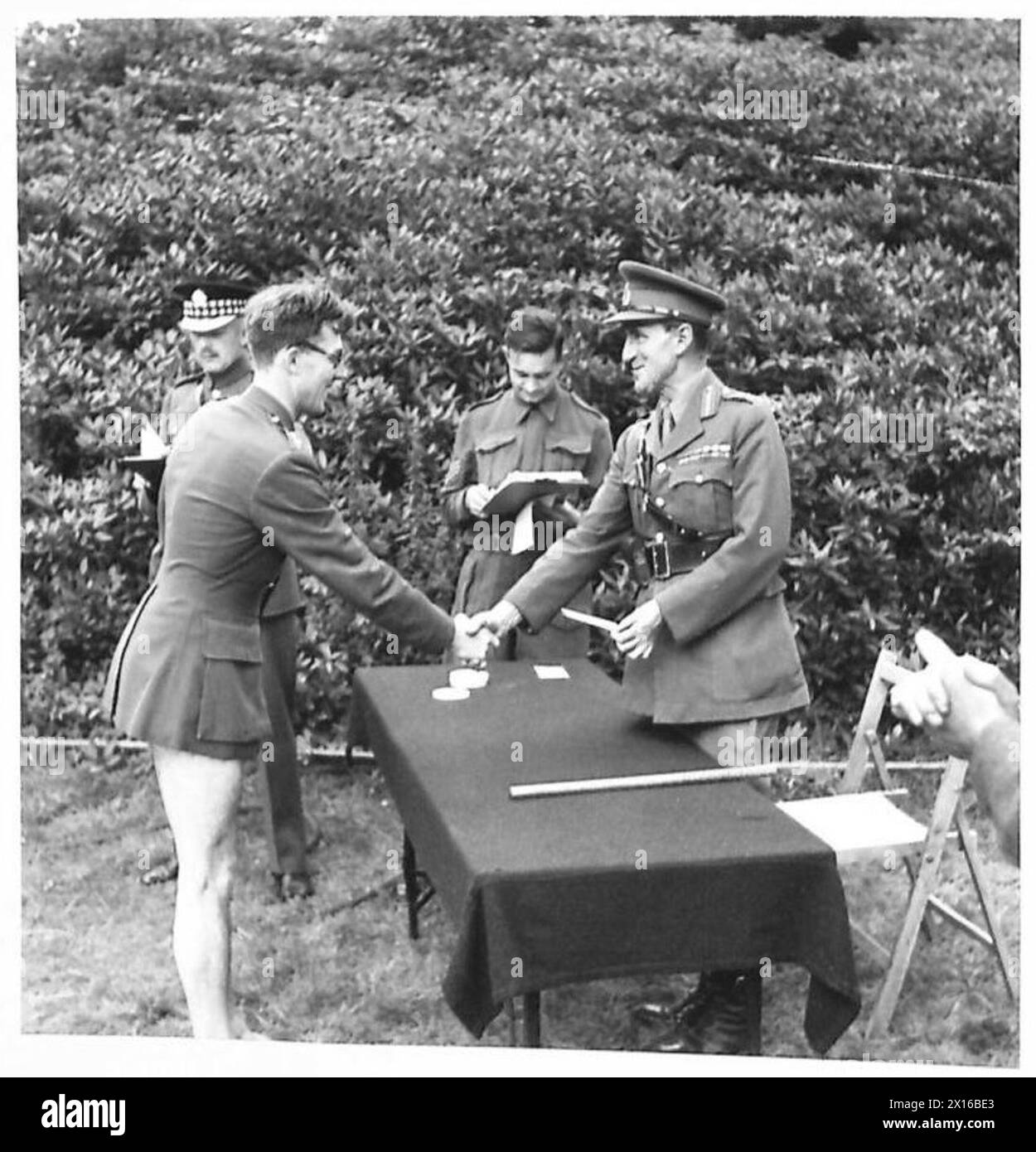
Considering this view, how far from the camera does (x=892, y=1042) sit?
11.7 ft

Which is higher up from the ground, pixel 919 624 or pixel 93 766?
pixel 919 624

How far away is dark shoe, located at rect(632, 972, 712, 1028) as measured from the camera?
3354mm

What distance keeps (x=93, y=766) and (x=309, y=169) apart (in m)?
2.12

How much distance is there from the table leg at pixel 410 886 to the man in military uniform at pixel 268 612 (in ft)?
1.47

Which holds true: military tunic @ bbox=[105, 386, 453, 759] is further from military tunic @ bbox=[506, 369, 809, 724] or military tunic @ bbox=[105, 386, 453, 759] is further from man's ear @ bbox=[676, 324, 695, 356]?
man's ear @ bbox=[676, 324, 695, 356]

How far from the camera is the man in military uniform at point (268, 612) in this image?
4277 millimetres

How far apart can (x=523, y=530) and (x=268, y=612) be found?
0.93m

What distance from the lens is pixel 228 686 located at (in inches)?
131

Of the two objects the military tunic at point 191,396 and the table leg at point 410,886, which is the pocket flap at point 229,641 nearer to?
the military tunic at point 191,396

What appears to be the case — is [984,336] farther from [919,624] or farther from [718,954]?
[718,954]

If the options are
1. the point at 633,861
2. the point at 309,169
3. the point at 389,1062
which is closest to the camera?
the point at 633,861

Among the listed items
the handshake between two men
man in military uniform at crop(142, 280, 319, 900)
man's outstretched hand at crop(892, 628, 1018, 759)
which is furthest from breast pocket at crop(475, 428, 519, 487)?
man's outstretched hand at crop(892, 628, 1018, 759)

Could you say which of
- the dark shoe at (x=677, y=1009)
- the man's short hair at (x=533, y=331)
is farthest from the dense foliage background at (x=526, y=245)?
the dark shoe at (x=677, y=1009)

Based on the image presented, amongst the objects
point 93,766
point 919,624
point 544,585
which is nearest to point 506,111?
point 544,585
